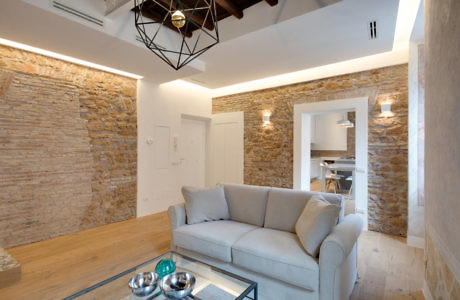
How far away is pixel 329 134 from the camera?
861cm

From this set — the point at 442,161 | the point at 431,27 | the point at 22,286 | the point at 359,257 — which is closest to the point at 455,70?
the point at 442,161

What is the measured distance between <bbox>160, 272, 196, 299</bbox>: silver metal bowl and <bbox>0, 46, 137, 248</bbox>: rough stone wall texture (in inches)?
114

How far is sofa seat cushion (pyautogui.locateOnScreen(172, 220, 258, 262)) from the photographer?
2191 mm

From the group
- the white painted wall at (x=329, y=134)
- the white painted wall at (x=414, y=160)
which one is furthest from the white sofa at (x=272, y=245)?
the white painted wall at (x=329, y=134)

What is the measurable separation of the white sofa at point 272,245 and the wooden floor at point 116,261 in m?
0.44

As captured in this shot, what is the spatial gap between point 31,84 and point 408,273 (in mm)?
5277

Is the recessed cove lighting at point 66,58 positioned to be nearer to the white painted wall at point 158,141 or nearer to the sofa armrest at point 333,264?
the white painted wall at point 158,141

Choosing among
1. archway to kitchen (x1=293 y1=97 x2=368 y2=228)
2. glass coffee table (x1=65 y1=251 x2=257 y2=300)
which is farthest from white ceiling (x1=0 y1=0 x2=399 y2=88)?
glass coffee table (x1=65 y1=251 x2=257 y2=300)

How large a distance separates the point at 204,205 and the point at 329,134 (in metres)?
7.15

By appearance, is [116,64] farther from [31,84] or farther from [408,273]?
[408,273]

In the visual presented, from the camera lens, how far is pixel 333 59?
387 cm

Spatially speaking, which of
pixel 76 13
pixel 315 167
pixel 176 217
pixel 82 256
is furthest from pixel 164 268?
pixel 315 167

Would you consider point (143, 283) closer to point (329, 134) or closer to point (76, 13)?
point (76, 13)

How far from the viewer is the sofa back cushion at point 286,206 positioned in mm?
2467
